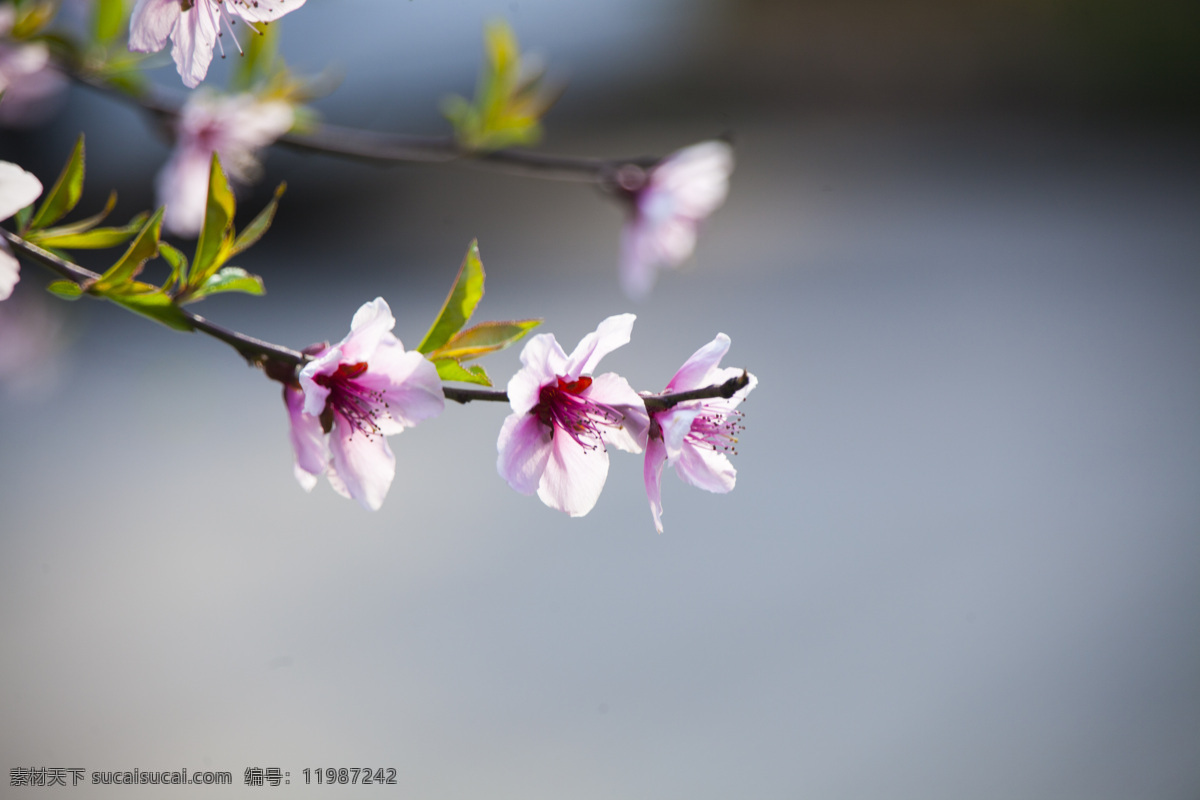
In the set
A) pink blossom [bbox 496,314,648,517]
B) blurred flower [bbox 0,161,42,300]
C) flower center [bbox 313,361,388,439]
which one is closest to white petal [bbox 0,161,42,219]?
blurred flower [bbox 0,161,42,300]

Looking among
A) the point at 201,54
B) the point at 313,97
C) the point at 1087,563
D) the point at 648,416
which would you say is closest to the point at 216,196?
the point at 201,54

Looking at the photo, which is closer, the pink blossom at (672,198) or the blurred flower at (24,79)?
the blurred flower at (24,79)

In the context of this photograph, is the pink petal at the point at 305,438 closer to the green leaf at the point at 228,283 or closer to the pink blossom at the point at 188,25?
the green leaf at the point at 228,283

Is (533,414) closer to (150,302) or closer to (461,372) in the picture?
(461,372)

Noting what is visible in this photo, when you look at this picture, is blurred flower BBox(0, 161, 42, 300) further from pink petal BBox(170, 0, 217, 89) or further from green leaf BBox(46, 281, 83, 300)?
pink petal BBox(170, 0, 217, 89)

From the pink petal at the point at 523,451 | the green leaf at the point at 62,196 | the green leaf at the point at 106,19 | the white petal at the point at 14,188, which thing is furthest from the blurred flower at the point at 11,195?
the green leaf at the point at 106,19

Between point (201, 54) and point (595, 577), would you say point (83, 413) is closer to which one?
point (595, 577)
